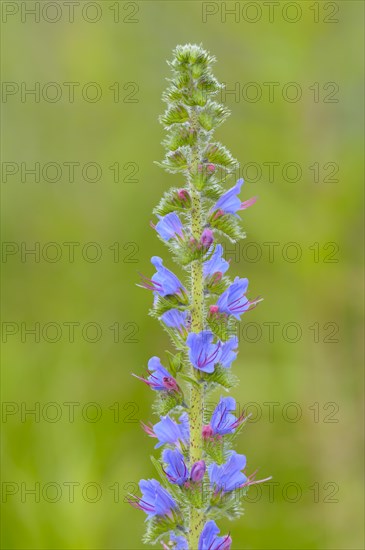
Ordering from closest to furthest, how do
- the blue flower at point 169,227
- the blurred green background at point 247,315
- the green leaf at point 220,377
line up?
the green leaf at point 220,377, the blue flower at point 169,227, the blurred green background at point 247,315

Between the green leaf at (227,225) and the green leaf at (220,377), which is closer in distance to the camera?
the green leaf at (220,377)

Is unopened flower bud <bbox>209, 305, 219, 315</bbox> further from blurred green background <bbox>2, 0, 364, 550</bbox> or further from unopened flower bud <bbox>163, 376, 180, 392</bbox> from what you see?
blurred green background <bbox>2, 0, 364, 550</bbox>

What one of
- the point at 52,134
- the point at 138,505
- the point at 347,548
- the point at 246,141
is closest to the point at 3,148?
the point at 52,134

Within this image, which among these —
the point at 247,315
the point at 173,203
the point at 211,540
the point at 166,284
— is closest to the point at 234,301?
the point at 166,284

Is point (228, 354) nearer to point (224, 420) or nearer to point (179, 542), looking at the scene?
point (224, 420)

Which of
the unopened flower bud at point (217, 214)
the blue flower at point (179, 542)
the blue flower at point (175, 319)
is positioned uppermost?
the unopened flower bud at point (217, 214)

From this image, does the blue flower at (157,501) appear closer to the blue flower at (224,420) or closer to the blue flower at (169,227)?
the blue flower at (224,420)

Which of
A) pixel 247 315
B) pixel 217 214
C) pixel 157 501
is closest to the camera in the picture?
pixel 157 501

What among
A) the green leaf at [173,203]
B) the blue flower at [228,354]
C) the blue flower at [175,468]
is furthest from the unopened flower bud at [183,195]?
the blue flower at [175,468]
